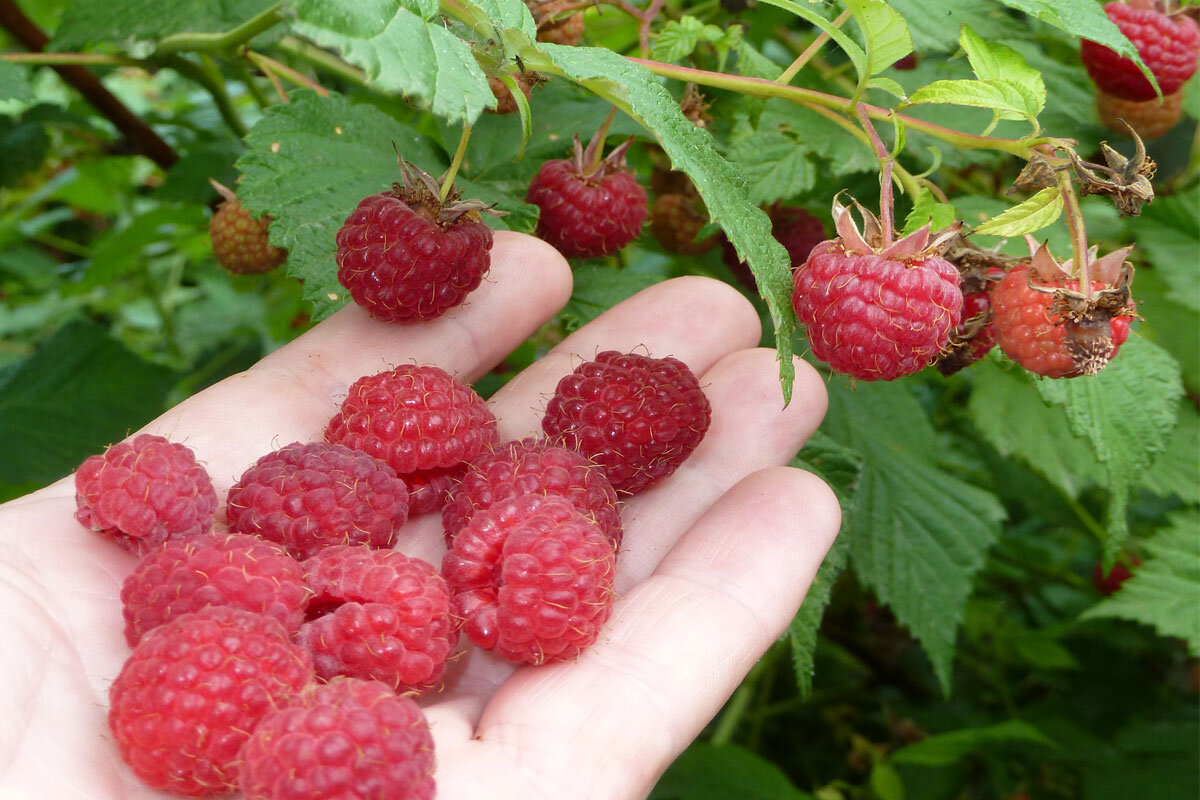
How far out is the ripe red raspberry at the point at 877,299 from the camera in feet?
3.74

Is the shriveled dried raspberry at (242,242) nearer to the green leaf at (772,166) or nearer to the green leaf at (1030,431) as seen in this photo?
the green leaf at (772,166)

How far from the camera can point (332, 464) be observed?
4.58ft

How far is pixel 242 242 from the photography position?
1795mm

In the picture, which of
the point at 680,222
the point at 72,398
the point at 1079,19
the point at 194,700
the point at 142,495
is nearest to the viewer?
the point at 194,700

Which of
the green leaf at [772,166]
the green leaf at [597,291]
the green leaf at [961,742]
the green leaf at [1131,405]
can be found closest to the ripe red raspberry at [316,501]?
the green leaf at [597,291]

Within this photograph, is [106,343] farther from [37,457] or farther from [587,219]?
[587,219]

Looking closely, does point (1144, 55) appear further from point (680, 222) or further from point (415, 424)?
point (415, 424)

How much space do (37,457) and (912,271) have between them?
1802 millimetres

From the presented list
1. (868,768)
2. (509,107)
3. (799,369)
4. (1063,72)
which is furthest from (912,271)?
(868,768)

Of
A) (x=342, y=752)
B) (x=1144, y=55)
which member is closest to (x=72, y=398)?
(x=342, y=752)

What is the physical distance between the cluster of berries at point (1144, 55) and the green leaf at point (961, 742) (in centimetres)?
119

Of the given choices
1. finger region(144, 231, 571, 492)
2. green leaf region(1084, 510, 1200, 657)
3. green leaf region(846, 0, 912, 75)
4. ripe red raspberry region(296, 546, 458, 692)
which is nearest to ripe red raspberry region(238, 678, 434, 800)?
ripe red raspberry region(296, 546, 458, 692)

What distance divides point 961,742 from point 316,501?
1484 mm

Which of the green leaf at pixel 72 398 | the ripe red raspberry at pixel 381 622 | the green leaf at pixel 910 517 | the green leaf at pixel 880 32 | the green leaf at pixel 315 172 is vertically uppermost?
the green leaf at pixel 880 32
